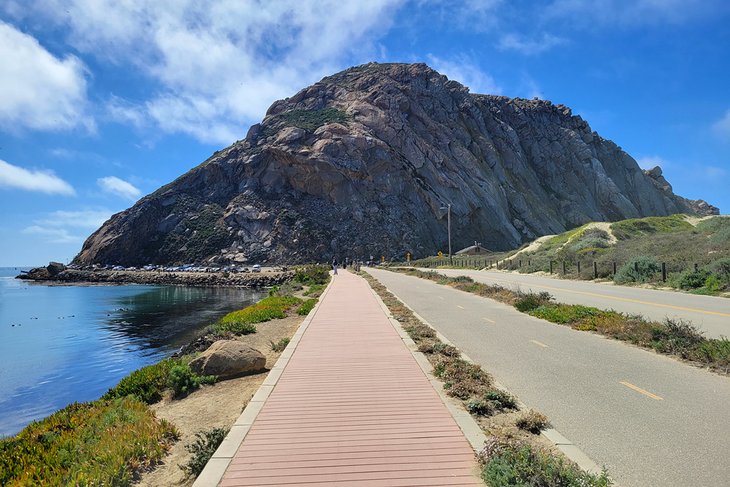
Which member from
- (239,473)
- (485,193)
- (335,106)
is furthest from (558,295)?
(335,106)

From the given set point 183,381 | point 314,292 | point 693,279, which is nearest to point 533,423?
point 183,381

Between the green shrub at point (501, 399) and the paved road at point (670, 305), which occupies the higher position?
the paved road at point (670, 305)

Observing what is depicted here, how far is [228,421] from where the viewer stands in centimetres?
644

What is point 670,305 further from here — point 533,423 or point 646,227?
point 646,227

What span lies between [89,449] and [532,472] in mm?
4760

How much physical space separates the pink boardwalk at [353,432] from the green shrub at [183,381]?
1702mm

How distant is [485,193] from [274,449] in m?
92.4

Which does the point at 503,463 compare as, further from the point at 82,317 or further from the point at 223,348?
A: the point at 82,317

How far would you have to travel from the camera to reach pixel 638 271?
26.3 meters

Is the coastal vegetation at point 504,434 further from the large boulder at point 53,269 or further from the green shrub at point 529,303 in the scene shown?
the large boulder at point 53,269

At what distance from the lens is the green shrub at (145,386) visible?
8.14 m

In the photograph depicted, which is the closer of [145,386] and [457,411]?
[457,411]

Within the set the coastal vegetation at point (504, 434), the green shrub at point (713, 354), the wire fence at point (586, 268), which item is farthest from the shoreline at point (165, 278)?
the green shrub at point (713, 354)

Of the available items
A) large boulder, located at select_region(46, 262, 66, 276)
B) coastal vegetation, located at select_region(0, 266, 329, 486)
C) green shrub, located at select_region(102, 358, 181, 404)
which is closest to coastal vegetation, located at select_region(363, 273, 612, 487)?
coastal vegetation, located at select_region(0, 266, 329, 486)
